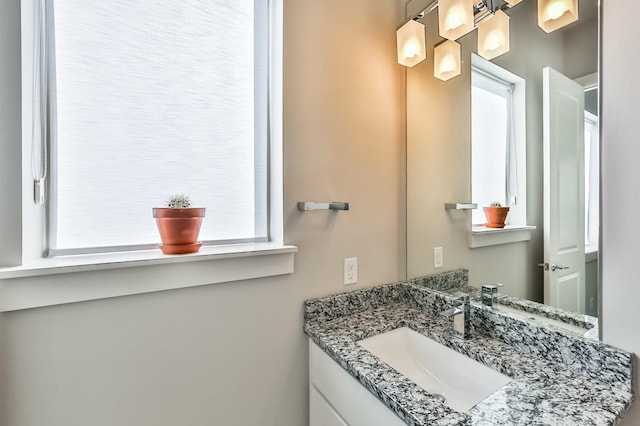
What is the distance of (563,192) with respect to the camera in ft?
3.05

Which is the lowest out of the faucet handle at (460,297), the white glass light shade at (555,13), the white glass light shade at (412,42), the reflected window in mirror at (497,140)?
the faucet handle at (460,297)

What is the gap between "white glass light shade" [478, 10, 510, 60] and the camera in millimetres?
1080

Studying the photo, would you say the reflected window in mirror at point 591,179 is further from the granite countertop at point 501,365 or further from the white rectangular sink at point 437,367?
the white rectangular sink at point 437,367

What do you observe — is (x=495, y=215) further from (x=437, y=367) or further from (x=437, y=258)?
(x=437, y=367)

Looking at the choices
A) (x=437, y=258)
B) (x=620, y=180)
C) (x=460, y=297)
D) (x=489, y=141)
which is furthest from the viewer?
(x=437, y=258)

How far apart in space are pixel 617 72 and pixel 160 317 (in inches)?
57.5

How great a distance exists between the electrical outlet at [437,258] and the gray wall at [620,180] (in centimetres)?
61

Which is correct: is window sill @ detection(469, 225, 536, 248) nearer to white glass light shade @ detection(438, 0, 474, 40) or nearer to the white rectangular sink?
the white rectangular sink

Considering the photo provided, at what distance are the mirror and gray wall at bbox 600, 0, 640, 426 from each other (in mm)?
37

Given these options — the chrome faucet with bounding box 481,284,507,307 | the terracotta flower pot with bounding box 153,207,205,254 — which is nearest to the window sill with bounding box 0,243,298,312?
the terracotta flower pot with bounding box 153,207,205,254

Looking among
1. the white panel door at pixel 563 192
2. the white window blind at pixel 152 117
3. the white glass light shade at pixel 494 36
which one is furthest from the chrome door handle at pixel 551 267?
the white window blind at pixel 152 117

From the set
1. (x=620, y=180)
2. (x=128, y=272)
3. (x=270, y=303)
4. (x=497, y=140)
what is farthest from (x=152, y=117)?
(x=620, y=180)

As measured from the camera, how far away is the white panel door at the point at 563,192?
2.89ft

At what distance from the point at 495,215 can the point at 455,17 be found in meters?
0.78
